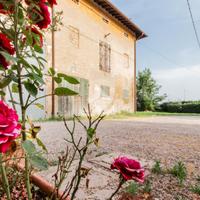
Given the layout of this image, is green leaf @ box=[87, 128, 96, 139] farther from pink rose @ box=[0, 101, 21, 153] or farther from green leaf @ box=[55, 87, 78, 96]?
pink rose @ box=[0, 101, 21, 153]

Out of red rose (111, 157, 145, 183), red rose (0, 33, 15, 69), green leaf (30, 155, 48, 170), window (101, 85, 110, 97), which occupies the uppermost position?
window (101, 85, 110, 97)

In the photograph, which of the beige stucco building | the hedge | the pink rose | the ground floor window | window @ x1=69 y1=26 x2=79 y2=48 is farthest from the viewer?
the hedge

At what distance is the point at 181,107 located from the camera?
2595 centimetres

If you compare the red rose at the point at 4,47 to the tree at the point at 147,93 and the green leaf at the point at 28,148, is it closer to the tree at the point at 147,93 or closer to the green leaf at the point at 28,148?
the green leaf at the point at 28,148

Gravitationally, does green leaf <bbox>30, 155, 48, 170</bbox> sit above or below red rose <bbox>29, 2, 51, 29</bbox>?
below

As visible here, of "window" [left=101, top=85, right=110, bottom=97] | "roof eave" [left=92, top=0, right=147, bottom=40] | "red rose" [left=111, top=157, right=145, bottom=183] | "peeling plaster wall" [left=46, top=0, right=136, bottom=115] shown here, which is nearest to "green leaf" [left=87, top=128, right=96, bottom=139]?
"red rose" [left=111, top=157, right=145, bottom=183]

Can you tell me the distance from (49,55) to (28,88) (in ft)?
29.0

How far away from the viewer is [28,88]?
0.89 m

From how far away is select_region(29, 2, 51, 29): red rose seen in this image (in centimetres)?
94

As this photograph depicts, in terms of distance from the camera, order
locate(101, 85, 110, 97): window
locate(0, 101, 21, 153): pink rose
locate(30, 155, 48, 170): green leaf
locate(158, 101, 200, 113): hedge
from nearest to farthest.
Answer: locate(0, 101, 21, 153): pink rose
locate(30, 155, 48, 170): green leaf
locate(101, 85, 110, 97): window
locate(158, 101, 200, 113): hedge

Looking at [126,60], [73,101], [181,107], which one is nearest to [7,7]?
[73,101]

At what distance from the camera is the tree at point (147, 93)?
25.9 m

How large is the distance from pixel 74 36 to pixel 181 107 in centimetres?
1862

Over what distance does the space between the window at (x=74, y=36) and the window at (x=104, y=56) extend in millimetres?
2016
